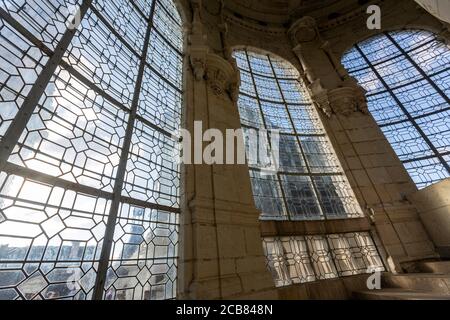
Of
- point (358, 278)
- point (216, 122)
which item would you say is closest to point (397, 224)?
point (358, 278)

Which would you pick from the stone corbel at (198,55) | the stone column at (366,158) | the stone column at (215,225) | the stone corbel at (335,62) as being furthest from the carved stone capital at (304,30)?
the stone column at (215,225)

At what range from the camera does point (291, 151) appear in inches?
228

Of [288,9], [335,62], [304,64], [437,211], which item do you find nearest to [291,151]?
[437,211]

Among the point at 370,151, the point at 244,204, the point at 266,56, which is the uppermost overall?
the point at 266,56

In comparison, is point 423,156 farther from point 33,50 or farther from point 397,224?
point 33,50

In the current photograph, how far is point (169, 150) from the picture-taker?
11.8 ft

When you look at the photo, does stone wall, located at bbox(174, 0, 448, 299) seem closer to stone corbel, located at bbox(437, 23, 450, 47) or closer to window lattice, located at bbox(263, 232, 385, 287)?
window lattice, located at bbox(263, 232, 385, 287)

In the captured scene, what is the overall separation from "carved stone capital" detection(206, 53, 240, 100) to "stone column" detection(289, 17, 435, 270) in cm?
319

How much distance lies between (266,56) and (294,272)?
302 inches

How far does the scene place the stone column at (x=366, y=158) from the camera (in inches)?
181

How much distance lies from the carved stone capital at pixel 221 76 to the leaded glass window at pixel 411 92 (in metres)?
4.63

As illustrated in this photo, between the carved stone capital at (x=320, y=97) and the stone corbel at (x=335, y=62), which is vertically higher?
the stone corbel at (x=335, y=62)

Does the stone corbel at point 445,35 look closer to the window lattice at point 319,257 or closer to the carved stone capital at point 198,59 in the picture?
the window lattice at point 319,257

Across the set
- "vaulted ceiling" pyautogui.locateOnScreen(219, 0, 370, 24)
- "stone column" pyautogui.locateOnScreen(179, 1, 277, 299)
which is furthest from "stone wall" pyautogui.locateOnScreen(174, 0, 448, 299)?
"vaulted ceiling" pyautogui.locateOnScreen(219, 0, 370, 24)
